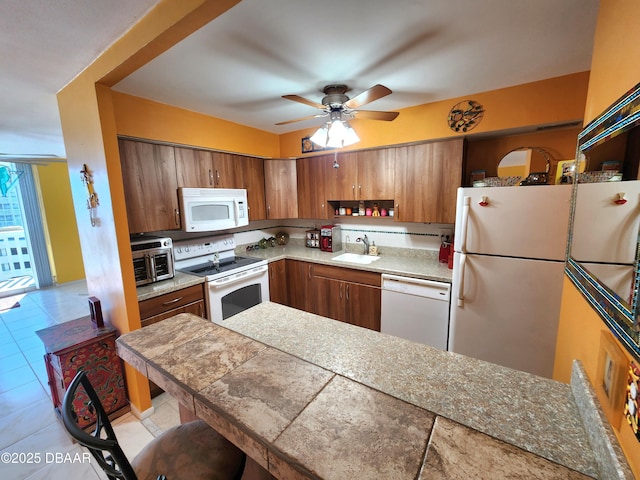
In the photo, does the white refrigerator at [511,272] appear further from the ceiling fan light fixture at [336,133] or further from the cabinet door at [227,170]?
the cabinet door at [227,170]

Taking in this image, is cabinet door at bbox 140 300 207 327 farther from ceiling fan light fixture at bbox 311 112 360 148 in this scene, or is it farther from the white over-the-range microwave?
ceiling fan light fixture at bbox 311 112 360 148

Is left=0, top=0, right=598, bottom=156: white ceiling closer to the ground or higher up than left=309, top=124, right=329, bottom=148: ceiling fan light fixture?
Answer: higher up

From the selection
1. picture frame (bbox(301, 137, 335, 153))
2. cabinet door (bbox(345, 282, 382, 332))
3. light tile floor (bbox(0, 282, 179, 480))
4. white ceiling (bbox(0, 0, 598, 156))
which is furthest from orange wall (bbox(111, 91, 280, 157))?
light tile floor (bbox(0, 282, 179, 480))

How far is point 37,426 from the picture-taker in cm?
191

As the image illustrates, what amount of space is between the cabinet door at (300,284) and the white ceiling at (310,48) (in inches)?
66.8

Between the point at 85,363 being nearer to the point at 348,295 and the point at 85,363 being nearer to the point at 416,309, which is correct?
the point at 348,295

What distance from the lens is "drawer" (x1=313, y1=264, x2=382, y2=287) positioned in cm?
253

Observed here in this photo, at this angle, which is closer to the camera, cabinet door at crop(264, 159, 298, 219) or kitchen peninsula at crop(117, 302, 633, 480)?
kitchen peninsula at crop(117, 302, 633, 480)

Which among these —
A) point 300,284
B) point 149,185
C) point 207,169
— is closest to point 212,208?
point 207,169

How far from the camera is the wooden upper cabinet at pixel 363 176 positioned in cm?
264

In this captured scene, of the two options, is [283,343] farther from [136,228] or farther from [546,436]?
[136,228]

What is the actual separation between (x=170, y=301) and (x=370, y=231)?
7.13 ft

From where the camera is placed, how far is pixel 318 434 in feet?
2.06

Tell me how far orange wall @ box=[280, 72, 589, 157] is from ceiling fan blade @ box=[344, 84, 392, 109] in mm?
927
